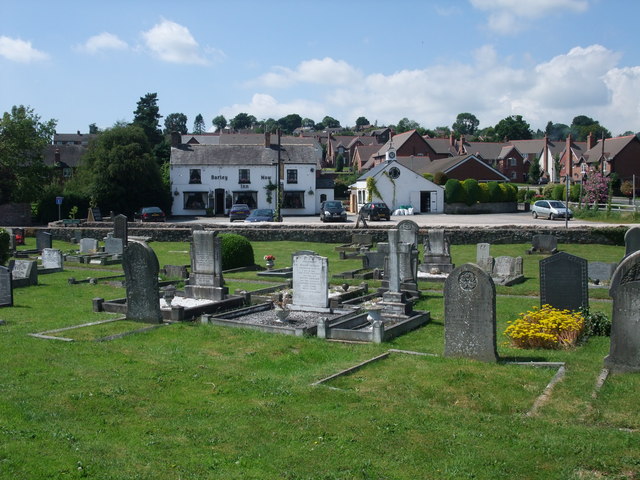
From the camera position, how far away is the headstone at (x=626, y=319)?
10.4 metres

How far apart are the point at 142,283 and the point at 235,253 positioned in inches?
419

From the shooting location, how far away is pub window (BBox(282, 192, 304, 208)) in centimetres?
6150

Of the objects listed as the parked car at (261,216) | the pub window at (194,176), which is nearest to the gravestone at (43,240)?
the parked car at (261,216)

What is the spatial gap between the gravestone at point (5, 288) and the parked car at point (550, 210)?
4041 cm

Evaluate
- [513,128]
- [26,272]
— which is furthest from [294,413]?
[513,128]

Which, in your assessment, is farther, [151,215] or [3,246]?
[151,215]

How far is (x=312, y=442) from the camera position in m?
7.56

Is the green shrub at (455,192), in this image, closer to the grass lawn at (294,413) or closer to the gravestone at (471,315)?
the grass lawn at (294,413)

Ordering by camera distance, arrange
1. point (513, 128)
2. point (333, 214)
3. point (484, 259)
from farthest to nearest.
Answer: point (513, 128) < point (333, 214) < point (484, 259)

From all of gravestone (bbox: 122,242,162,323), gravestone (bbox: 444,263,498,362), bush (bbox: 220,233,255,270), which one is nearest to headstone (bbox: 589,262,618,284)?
gravestone (bbox: 444,263,498,362)

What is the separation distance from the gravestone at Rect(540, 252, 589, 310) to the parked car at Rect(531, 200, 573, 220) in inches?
1423

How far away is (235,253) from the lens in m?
25.7

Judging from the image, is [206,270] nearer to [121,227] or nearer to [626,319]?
A: [626,319]

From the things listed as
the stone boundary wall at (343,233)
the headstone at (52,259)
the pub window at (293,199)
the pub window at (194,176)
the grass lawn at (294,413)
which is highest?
the pub window at (194,176)
